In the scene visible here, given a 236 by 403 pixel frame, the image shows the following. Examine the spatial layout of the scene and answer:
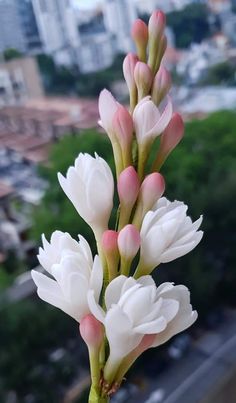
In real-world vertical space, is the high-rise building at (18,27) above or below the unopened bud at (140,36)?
below

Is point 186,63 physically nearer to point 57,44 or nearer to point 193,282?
point 57,44

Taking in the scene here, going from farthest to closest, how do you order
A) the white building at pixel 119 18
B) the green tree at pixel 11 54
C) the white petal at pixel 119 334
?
1. the white building at pixel 119 18
2. the green tree at pixel 11 54
3. the white petal at pixel 119 334

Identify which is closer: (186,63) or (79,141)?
(79,141)

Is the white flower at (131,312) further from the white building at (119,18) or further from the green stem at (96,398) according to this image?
the white building at (119,18)

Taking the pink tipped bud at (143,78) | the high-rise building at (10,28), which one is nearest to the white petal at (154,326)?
the pink tipped bud at (143,78)

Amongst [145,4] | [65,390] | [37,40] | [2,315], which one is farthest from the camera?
[37,40]

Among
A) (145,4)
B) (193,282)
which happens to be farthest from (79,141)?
(145,4)
